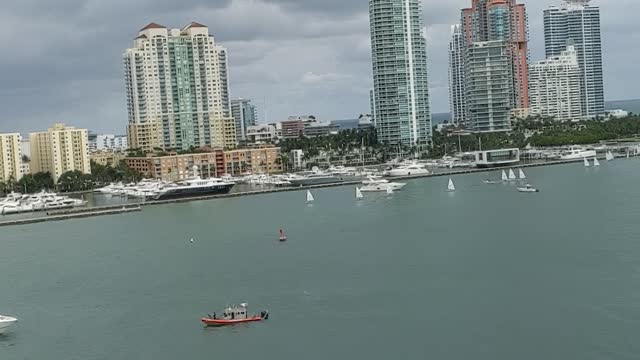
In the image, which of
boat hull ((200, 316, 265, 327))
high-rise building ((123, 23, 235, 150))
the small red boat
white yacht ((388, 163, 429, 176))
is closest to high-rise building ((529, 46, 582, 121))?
high-rise building ((123, 23, 235, 150))

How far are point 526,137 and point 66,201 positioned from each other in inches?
1297

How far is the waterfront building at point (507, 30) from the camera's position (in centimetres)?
7119

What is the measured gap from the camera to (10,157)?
5159cm

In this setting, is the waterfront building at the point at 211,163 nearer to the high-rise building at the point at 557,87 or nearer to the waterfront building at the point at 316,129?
the waterfront building at the point at 316,129

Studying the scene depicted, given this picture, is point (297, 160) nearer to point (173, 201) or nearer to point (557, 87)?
point (173, 201)

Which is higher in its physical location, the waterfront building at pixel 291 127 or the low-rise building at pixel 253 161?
the waterfront building at pixel 291 127

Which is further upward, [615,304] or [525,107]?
[525,107]

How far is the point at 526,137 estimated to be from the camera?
205 feet

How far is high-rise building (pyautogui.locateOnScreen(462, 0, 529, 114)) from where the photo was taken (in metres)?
71.2

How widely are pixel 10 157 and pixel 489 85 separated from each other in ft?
101

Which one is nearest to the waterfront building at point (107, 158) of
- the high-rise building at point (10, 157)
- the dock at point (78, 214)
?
the high-rise building at point (10, 157)

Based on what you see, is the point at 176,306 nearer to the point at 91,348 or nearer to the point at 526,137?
the point at 91,348

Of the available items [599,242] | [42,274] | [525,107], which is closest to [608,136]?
[525,107]

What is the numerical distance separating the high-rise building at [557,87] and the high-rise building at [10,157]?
1856 inches
